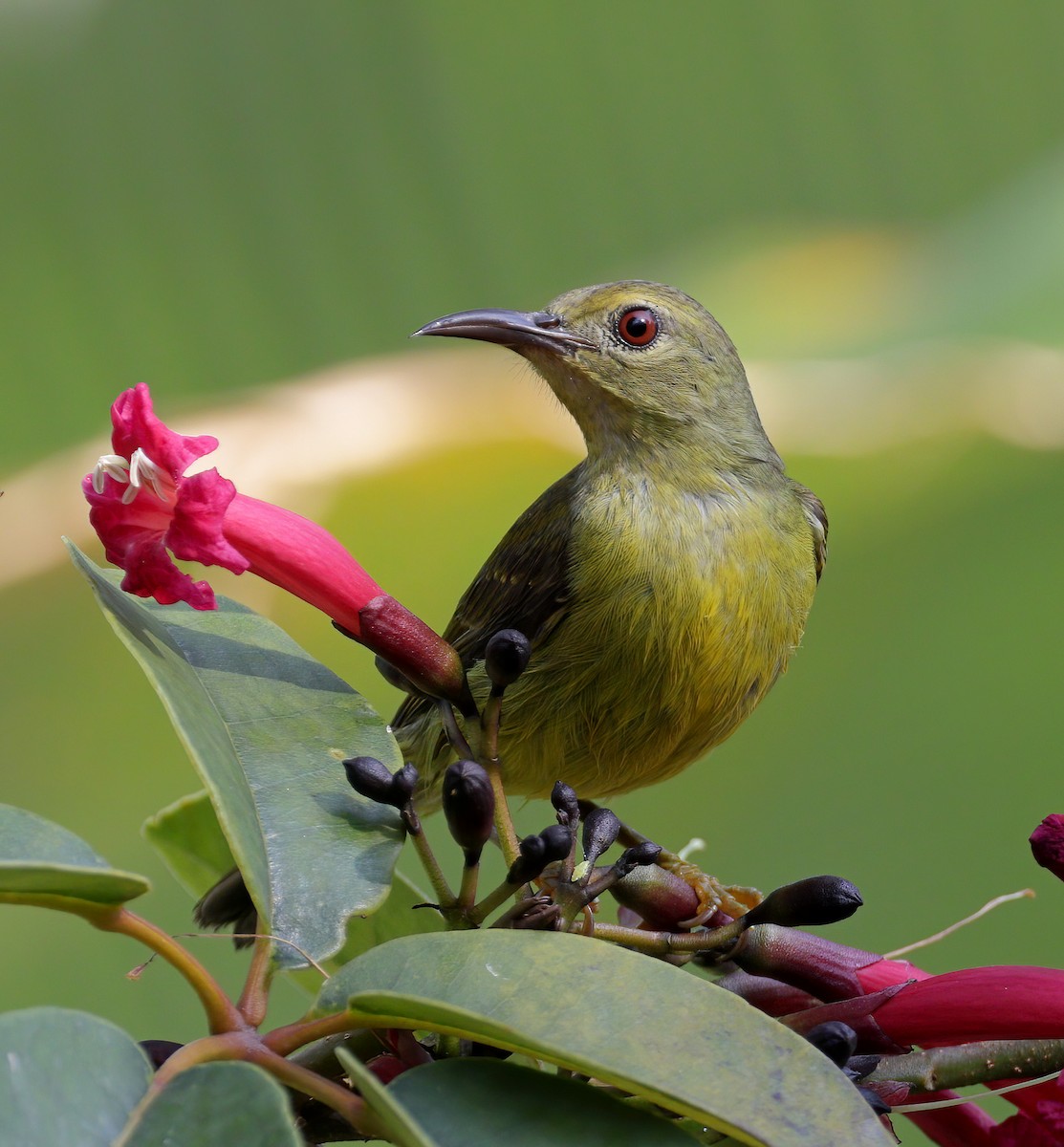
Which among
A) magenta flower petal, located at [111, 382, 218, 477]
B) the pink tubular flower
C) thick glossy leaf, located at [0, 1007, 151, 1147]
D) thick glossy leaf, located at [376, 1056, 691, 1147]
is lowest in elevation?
thick glossy leaf, located at [376, 1056, 691, 1147]

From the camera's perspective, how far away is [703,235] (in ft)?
20.5

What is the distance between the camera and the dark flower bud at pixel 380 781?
121 centimetres

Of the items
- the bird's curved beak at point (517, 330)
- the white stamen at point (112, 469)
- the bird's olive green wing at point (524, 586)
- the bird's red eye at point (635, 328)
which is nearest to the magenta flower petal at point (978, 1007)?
the white stamen at point (112, 469)

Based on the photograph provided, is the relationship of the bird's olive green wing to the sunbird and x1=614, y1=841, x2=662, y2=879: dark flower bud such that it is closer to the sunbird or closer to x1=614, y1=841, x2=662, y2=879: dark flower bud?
the sunbird

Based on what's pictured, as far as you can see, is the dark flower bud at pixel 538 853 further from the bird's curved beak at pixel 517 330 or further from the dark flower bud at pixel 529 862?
the bird's curved beak at pixel 517 330

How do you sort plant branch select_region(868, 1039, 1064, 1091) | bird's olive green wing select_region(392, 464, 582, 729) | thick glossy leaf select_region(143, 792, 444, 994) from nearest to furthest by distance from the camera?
plant branch select_region(868, 1039, 1064, 1091) → thick glossy leaf select_region(143, 792, 444, 994) → bird's olive green wing select_region(392, 464, 582, 729)

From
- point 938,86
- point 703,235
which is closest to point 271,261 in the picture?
point 703,235

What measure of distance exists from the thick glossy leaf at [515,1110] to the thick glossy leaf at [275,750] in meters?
0.19

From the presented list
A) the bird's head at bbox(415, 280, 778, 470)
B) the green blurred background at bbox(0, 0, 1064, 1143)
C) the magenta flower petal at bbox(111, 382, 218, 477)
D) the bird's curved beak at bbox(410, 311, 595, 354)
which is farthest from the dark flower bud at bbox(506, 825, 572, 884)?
the green blurred background at bbox(0, 0, 1064, 1143)

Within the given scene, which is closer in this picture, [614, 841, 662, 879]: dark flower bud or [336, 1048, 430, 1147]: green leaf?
[336, 1048, 430, 1147]: green leaf

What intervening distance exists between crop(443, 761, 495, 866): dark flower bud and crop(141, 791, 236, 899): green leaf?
23.6 inches

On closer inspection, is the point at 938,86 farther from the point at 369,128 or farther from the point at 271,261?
the point at 271,261

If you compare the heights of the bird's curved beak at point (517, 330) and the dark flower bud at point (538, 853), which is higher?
the bird's curved beak at point (517, 330)

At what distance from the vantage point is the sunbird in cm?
213
